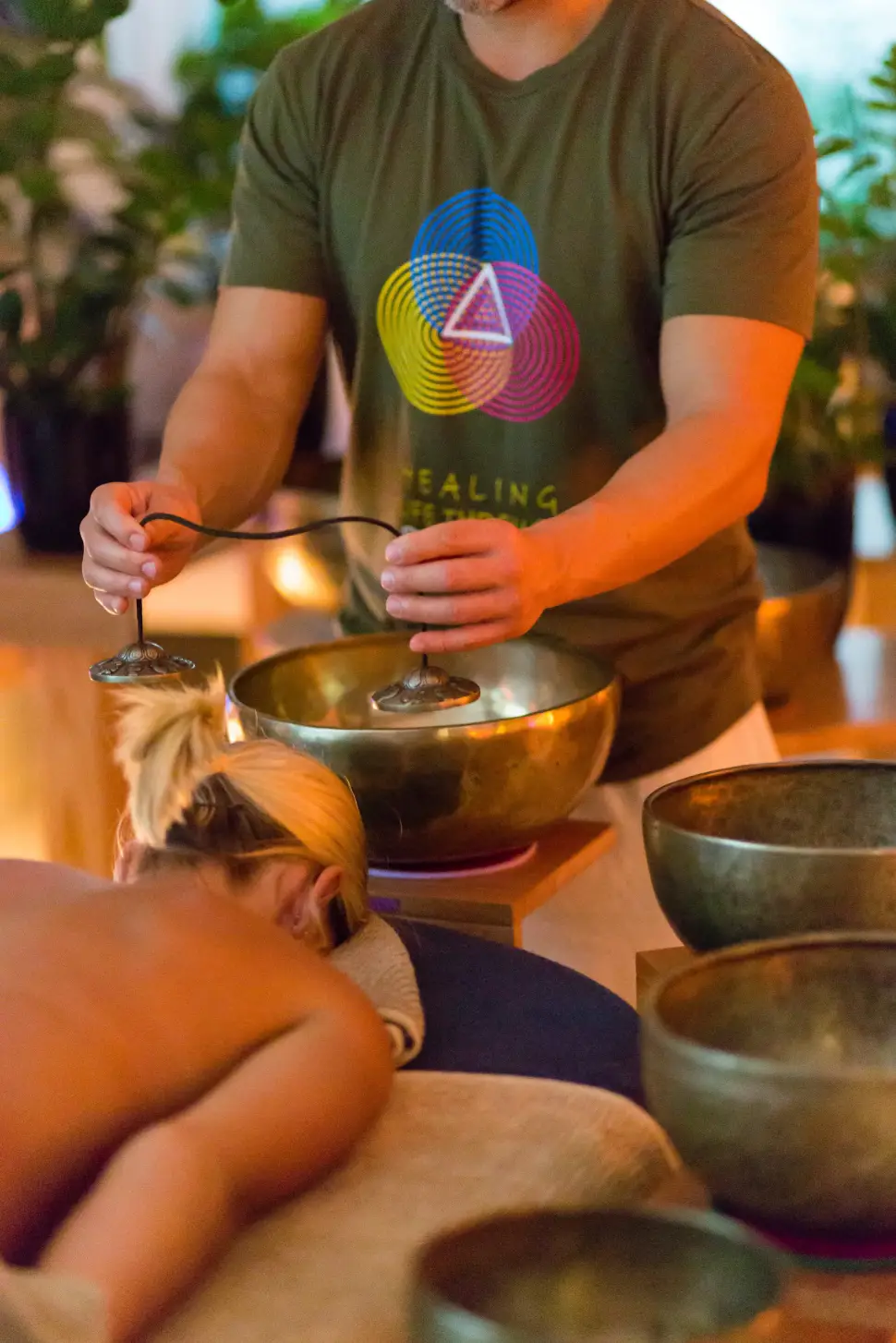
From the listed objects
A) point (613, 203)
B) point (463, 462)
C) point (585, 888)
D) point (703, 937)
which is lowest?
point (585, 888)

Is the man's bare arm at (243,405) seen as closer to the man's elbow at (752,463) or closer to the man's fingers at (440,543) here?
the man's fingers at (440,543)

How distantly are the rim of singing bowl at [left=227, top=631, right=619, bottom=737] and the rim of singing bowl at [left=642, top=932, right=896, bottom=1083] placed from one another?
0.38 m

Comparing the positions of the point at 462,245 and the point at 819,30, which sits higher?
the point at 819,30

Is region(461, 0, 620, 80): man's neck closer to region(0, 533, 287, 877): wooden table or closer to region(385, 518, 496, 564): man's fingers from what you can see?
region(385, 518, 496, 564): man's fingers

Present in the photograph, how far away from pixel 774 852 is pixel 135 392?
2332mm

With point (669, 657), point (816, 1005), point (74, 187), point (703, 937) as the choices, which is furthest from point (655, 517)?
point (74, 187)

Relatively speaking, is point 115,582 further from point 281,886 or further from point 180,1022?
point 180,1022

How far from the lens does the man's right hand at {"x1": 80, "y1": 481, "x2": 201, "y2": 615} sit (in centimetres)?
132

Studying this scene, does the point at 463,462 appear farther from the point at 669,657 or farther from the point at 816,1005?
the point at 816,1005

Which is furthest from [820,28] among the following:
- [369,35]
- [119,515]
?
[119,515]

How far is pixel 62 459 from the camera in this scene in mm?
2982

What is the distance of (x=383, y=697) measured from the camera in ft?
4.10

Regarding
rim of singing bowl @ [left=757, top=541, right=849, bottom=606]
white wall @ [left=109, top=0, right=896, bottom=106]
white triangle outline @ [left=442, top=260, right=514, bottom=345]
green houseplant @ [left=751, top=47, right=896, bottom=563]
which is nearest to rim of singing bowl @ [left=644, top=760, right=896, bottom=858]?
white triangle outline @ [left=442, top=260, right=514, bottom=345]

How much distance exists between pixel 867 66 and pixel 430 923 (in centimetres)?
278
